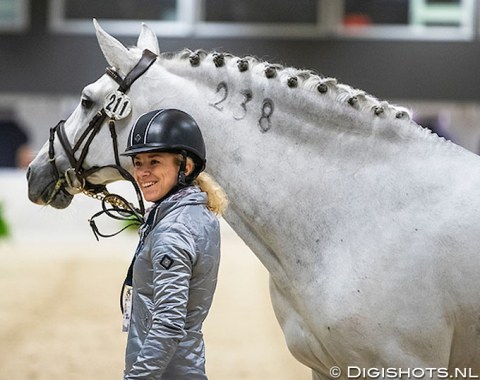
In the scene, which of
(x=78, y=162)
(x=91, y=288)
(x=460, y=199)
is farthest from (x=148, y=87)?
(x=91, y=288)

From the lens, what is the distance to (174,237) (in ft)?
6.93

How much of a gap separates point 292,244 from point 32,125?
13.0 meters

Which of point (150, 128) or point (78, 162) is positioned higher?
point (150, 128)

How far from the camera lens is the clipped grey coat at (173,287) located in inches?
80.6

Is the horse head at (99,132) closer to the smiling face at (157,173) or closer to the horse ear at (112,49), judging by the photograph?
the horse ear at (112,49)

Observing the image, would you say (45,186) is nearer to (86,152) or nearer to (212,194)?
(86,152)

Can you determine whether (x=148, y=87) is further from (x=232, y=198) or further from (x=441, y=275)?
(x=441, y=275)

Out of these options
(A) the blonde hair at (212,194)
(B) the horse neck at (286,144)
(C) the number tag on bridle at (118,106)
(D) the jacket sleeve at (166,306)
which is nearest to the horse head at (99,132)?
(C) the number tag on bridle at (118,106)

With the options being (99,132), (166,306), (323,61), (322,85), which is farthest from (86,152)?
(323,61)

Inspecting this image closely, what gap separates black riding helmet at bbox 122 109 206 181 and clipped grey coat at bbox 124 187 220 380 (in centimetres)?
10

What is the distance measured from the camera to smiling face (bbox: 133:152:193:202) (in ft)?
7.27

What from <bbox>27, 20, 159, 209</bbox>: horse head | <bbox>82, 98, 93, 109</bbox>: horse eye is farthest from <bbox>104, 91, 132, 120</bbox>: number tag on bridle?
<bbox>82, 98, 93, 109</bbox>: horse eye

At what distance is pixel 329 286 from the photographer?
2.59m

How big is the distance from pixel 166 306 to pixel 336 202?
833 mm
